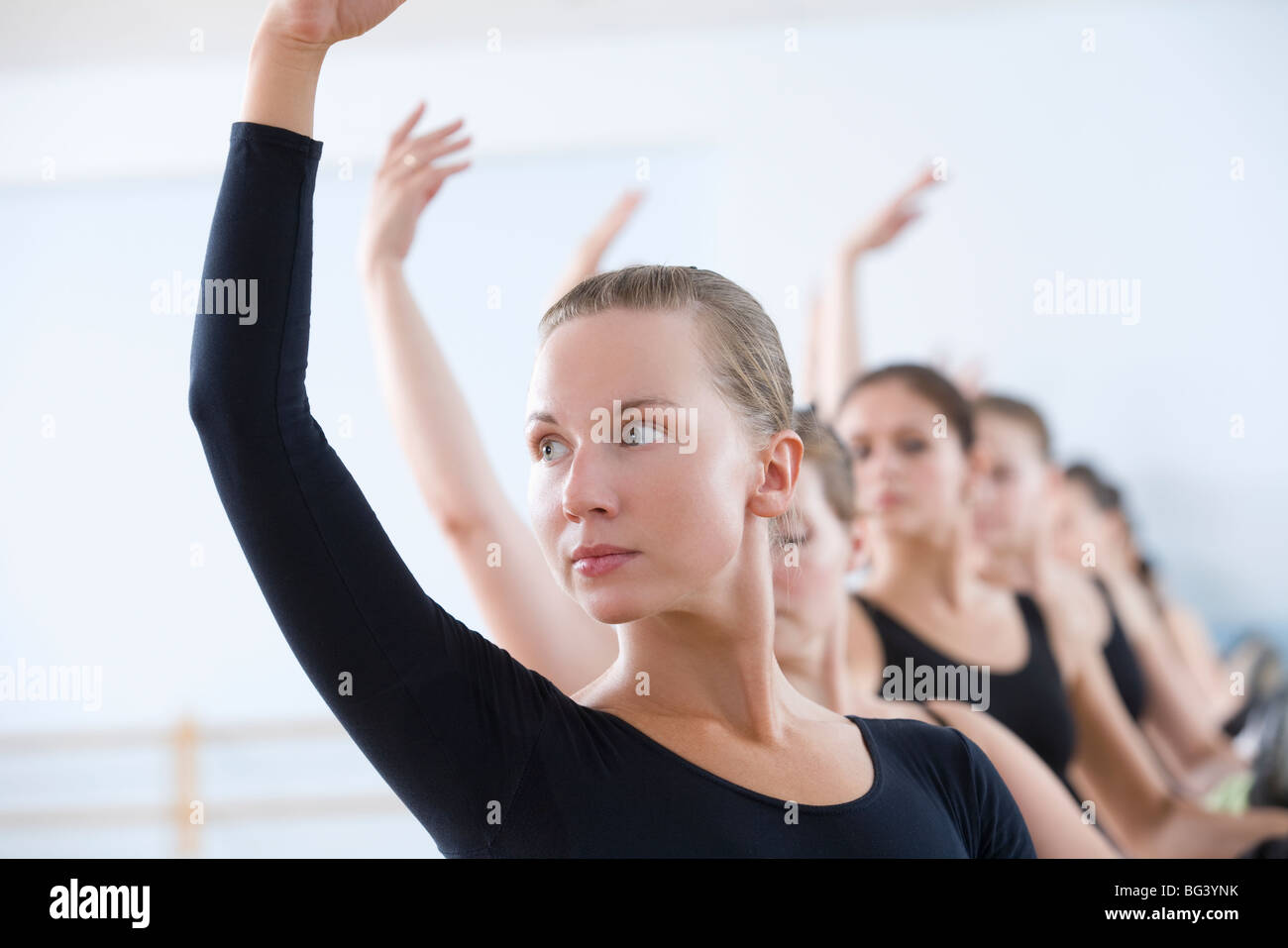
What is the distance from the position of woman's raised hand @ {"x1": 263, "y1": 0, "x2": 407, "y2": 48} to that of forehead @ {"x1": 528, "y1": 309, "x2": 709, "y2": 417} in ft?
0.61

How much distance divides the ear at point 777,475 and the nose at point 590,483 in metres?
0.10

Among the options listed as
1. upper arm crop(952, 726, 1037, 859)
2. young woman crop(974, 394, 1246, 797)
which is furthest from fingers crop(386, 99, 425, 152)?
young woman crop(974, 394, 1246, 797)

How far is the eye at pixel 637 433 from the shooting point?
1.88ft

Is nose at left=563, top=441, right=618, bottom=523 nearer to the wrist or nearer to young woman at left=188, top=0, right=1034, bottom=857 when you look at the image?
young woman at left=188, top=0, right=1034, bottom=857

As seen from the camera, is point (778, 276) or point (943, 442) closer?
point (943, 442)

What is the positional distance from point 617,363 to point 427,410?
0.58 metres

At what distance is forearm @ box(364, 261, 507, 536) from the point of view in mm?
1114

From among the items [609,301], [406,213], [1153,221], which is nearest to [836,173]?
[1153,221]

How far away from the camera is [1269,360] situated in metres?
3.28

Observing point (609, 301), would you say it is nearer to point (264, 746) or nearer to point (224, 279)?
point (224, 279)
